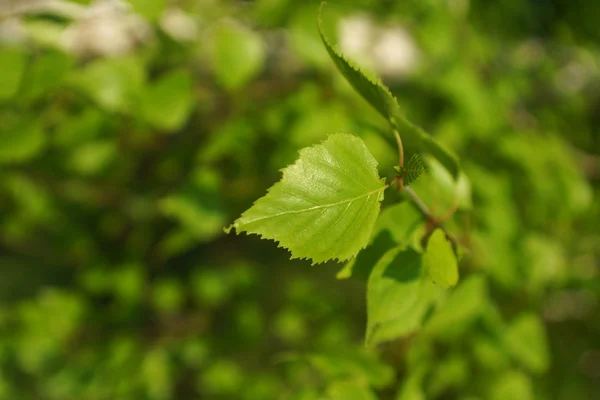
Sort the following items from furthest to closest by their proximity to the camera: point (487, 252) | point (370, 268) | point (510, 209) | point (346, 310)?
point (346, 310) → point (510, 209) → point (487, 252) → point (370, 268)

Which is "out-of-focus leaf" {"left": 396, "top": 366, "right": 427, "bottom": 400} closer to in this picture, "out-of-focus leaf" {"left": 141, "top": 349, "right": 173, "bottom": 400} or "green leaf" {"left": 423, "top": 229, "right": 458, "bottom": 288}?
"green leaf" {"left": 423, "top": 229, "right": 458, "bottom": 288}

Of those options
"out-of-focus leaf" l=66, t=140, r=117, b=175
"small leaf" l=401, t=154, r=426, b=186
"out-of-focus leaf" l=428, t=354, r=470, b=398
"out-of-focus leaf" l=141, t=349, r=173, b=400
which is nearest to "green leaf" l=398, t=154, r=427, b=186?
"small leaf" l=401, t=154, r=426, b=186

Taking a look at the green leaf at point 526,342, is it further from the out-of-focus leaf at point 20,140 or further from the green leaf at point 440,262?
the out-of-focus leaf at point 20,140

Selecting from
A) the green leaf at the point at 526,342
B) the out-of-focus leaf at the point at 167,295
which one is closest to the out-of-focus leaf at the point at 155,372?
the out-of-focus leaf at the point at 167,295

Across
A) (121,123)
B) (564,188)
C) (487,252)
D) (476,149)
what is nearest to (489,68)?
(476,149)

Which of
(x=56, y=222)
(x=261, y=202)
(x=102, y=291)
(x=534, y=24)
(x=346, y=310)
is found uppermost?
(x=261, y=202)

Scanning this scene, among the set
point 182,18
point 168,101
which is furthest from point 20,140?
point 182,18

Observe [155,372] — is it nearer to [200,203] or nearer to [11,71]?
[200,203]

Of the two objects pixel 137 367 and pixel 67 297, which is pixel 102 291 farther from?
pixel 137 367
